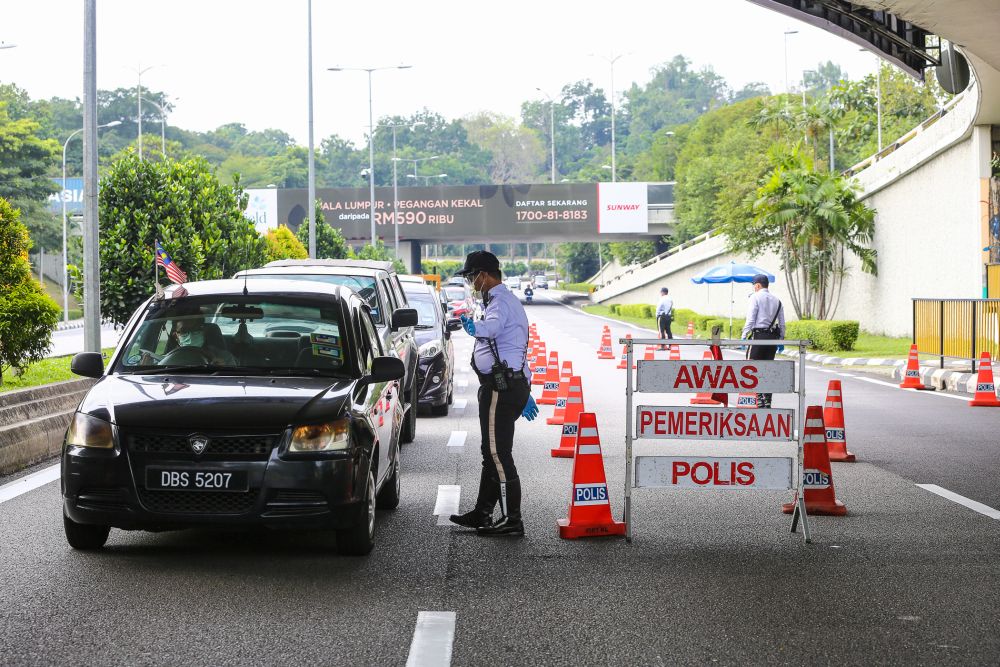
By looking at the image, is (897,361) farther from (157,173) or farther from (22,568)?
(22,568)

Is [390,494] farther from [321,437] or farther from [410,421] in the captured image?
[410,421]

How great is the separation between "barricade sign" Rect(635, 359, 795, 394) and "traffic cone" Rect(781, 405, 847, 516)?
1.12 m

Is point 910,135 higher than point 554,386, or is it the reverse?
point 910,135

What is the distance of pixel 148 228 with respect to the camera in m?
25.2

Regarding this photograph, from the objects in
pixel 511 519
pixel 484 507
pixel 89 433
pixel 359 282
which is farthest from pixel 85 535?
pixel 359 282

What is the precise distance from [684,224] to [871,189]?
41343 millimetres

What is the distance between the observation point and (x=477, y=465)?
12.0 m

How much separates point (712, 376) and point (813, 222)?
3381 centimetres

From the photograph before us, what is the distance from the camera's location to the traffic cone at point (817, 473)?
30.7 feet

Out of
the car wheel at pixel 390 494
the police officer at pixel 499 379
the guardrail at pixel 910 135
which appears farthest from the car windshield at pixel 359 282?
the guardrail at pixel 910 135

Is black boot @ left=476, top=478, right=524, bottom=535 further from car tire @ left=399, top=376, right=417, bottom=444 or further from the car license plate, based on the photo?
car tire @ left=399, top=376, right=417, bottom=444

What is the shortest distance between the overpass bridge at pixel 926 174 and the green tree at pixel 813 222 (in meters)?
0.62

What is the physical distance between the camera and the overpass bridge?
2128 cm

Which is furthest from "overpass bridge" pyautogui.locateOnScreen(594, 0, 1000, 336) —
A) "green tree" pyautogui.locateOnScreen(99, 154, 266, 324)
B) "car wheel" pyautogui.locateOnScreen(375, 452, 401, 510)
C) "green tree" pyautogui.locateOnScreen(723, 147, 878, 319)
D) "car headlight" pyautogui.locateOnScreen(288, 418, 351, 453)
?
"car headlight" pyautogui.locateOnScreen(288, 418, 351, 453)
